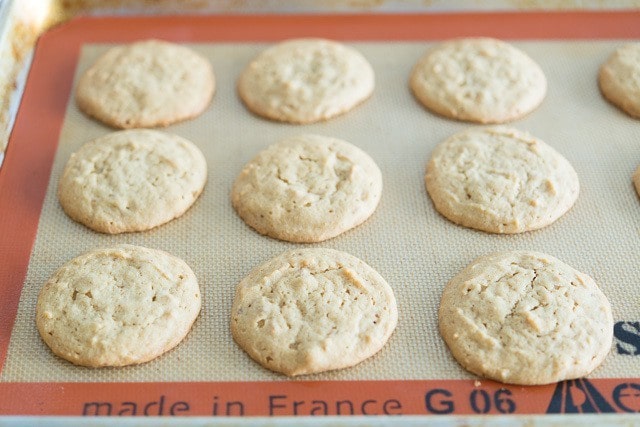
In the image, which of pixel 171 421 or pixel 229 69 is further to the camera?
pixel 229 69

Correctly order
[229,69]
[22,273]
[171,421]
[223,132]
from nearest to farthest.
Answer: [171,421] → [22,273] → [223,132] → [229,69]

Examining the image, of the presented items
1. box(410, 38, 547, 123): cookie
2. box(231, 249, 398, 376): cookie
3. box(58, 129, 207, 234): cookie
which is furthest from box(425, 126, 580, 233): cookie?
box(58, 129, 207, 234): cookie

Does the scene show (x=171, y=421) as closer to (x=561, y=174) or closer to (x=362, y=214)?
(x=362, y=214)

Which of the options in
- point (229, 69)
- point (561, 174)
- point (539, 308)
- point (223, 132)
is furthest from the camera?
point (229, 69)

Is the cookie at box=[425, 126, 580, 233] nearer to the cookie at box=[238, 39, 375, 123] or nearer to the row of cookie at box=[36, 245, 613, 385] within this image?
the row of cookie at box=[36, 245, 613, 385]

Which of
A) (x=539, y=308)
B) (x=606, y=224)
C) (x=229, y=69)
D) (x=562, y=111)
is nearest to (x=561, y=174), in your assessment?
(x=606, y=224)

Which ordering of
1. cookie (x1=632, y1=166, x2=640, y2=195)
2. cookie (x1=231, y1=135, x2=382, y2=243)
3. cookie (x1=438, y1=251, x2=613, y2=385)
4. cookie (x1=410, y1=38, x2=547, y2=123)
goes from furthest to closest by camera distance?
cookie (x1=410, y1=38, x2=547, y2=123)
cookie (x1=632, y1=166, x2=640, y2=195)
cookie (x1=231, y1=135, x2=382, y2=243)
cookie (x1=438, y1=251, x2=613, y2=385)

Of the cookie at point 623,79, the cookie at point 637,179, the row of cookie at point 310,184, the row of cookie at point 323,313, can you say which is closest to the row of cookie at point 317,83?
the cookie at point 623,79
